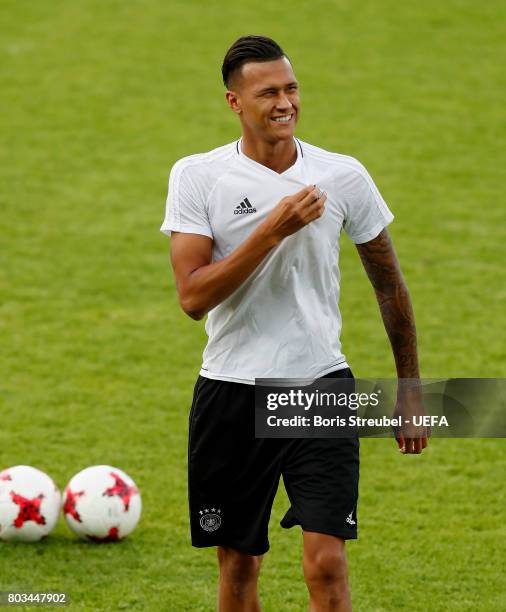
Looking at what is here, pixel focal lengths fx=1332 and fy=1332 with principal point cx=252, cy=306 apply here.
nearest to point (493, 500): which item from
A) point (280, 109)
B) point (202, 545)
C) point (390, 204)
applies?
point (202, 545)

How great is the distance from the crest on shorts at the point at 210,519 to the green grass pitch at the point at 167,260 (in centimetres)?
120

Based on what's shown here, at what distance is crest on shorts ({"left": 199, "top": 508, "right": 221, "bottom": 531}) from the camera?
543 cm

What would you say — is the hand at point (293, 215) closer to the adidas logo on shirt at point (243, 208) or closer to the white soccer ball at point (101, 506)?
the adidas logo on shirt at point (243, 208)

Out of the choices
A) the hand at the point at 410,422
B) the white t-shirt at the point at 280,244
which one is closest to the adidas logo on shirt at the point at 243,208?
the white t-shirt at the point at 280,244

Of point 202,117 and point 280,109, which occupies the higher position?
point 202,117

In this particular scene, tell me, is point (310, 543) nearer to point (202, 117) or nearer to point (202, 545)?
point (202, 545)

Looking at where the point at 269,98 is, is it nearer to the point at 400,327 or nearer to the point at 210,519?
the point at 400,327

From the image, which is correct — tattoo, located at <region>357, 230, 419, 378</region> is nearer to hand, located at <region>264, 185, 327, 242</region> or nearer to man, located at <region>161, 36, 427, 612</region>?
man, located at <region>161, 36, 427, 612</region>

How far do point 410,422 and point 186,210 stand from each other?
1.26 metres

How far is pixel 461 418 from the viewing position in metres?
5.83

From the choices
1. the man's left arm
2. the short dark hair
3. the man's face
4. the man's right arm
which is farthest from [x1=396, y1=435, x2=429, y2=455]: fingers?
the short dark hair

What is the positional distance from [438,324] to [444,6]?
9.43 metres

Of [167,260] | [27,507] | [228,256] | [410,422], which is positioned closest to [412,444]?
[410,422]

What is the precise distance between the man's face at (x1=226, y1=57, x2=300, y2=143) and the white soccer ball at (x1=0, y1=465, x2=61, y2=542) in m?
2.80
